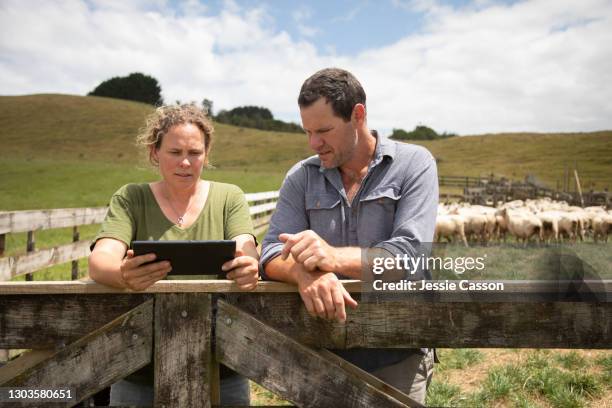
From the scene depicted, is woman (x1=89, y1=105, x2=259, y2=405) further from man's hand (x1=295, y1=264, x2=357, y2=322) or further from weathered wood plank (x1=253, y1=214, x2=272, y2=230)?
weathered wood plank (x1=253, y1=214, x2=272, y2=230)

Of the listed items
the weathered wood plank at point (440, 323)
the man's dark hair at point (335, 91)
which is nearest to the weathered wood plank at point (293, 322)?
the weathered wood plank at point (440, 323)

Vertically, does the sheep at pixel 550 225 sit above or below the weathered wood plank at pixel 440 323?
above

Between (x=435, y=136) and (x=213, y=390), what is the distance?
106775mm

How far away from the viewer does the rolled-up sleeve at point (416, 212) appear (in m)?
2.17

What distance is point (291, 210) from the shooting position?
2.55 metres

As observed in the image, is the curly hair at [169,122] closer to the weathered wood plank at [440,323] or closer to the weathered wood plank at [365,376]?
the weathered wood plank at [440,323]

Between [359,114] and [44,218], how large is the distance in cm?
496

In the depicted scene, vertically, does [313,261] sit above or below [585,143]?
below

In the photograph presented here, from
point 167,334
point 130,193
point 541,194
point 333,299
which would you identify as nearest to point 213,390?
point 167,334

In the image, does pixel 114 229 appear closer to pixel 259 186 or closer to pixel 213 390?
pixel 213 390

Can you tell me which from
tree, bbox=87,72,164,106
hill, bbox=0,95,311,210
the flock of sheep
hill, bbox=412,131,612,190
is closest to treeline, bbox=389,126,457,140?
hill, bbox=412,131,612,190

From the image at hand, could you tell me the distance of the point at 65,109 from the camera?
239ft

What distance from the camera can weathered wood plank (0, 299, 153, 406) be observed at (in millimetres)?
1792

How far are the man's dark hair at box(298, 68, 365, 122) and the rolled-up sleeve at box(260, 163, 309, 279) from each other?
340 millimetres
